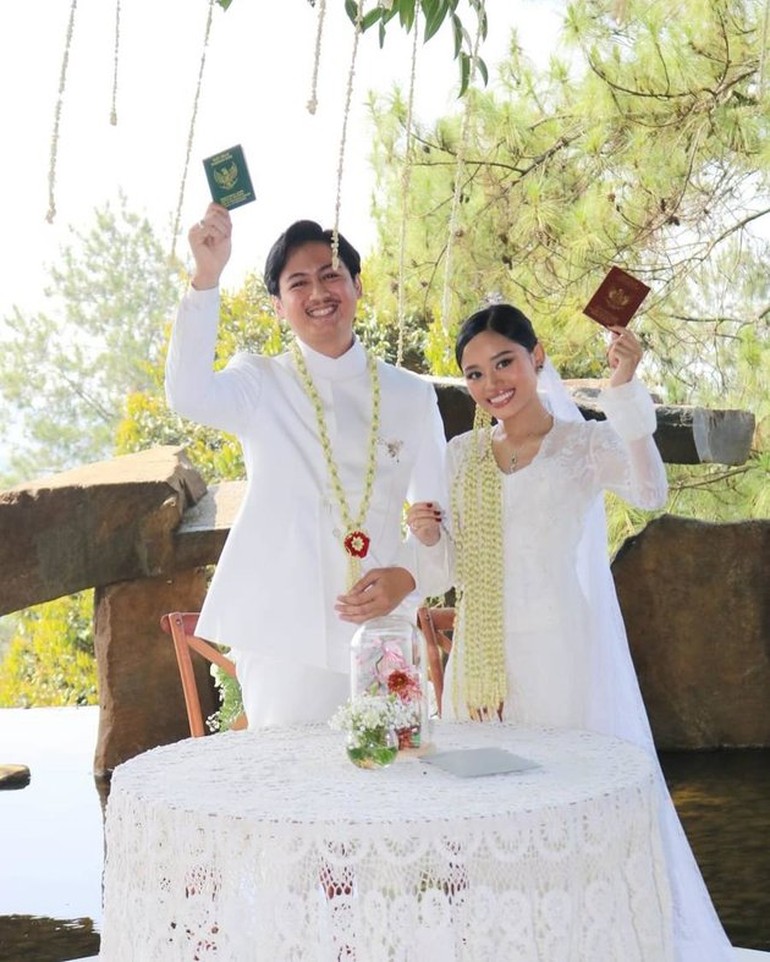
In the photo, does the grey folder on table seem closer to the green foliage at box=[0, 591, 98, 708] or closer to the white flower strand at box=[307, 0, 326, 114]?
the white flower strand at box=[307, 0, 326, 114]

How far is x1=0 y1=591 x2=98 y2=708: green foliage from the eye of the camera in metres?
12.9

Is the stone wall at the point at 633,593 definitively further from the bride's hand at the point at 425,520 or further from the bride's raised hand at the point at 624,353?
the bride's raised hand at the point at 624,353

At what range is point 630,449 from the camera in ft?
9.61

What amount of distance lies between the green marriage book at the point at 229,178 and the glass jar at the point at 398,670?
32.9 inches

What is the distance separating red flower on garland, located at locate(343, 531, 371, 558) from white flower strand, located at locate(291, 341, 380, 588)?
0.06 ft

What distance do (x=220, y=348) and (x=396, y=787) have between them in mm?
9730

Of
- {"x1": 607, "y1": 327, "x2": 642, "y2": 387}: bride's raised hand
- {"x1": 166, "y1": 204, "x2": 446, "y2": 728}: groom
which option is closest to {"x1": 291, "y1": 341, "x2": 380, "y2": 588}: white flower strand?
{"x1": 166, "y1": 204, "x2": 446, "y2": 728}: groom

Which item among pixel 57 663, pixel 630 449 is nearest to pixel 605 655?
pixel 630 449

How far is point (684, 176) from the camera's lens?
7164mm

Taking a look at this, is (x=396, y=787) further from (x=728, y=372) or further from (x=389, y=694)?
(x=728, y=372)

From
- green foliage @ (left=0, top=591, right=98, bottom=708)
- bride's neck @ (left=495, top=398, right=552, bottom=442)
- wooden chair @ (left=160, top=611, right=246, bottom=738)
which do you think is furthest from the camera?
green foliage @ (left=0, top=591, right=98, bottom=708)

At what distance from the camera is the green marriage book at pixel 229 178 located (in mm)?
2666

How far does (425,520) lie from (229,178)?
801 mm

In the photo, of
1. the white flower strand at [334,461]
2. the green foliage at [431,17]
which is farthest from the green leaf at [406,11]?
the white flower strand at [334,461]
